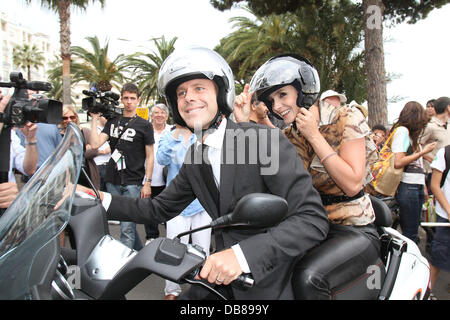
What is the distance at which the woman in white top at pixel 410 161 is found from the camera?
418cm

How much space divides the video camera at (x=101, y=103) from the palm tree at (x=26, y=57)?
58.9m

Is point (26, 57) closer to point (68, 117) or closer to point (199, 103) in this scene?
point (68, 117)

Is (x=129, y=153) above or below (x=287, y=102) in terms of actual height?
below

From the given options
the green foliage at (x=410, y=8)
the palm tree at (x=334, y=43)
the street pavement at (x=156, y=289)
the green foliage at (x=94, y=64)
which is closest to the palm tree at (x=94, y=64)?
the green foliage at (x=94, y=64)

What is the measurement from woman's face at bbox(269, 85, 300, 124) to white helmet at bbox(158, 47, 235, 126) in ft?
1.40

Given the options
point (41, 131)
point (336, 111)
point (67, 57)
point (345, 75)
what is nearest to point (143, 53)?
point (67, 57)

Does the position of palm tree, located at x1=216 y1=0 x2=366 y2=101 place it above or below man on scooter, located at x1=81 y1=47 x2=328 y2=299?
above

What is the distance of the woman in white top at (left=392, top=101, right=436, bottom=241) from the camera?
4180 mm

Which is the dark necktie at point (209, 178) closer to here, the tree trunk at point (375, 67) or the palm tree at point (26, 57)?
the tree trunk at point (375, 67)

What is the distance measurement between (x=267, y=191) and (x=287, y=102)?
2.35 ft

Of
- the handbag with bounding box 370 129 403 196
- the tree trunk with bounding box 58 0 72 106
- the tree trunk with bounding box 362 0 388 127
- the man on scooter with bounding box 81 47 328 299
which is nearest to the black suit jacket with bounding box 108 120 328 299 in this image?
the man on scooter with bounding box 81 47 328 299

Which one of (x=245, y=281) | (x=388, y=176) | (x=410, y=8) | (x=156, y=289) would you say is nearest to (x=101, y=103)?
(x=156, y=289)

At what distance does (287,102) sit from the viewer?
2094 mm

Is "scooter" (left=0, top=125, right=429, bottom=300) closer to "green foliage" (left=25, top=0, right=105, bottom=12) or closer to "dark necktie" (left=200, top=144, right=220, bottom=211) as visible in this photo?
"dark necktie" (left=200, top=144, right=220, bottom=211)
